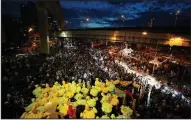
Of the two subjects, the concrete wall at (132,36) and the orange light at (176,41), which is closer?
the orange light at (176,41)

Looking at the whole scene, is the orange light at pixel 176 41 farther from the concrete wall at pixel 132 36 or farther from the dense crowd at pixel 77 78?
the dense crowd at pixel 77 78

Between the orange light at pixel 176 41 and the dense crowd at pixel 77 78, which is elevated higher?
the orange light at pixel 176 41

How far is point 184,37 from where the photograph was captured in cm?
2220

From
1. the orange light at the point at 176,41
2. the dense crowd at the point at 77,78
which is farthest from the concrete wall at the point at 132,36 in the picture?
the dense crowd at the point at 77,78

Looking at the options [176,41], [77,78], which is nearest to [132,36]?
[176,41]

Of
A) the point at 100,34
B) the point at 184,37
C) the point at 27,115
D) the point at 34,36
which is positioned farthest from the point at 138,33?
the point at 34,36

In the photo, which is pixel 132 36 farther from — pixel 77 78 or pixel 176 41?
pixel 77 78

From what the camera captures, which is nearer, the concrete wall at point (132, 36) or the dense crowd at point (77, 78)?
the dense crowd at point (77, 78)

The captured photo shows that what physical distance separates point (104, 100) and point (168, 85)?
20.5ft

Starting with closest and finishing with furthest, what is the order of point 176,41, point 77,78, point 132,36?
point 77,78 → point 176,41 → point 132,36

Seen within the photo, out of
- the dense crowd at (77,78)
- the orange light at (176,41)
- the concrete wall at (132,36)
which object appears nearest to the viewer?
the dense crowd at (77,78)

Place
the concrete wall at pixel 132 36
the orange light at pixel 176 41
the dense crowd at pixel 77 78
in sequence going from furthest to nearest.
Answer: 1. the concrete wall at pixel 132 36
2. the orange light at pixel 176 41
3. the dense crowd at pixel 77 78

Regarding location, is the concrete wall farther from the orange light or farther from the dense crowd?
the dense crowd

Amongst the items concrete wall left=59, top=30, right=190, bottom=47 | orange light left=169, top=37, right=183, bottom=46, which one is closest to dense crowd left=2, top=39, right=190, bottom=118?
concrete wall left=59, top=30, right=190, bottom=47
